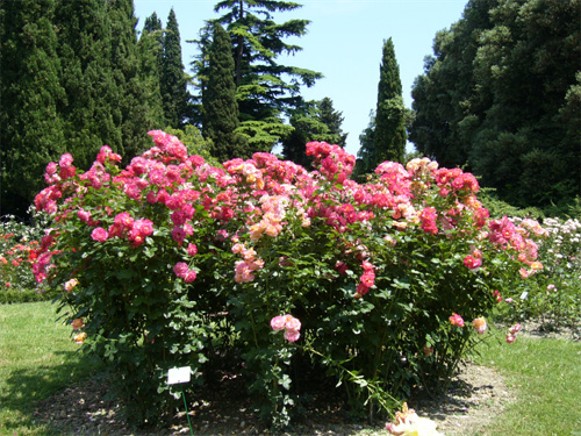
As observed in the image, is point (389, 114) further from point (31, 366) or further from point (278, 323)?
point (278, 323)

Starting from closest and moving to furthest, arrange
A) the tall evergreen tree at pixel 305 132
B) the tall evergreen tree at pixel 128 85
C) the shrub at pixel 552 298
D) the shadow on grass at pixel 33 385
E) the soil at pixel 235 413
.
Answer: the soil at pixel 235 413 → the shadow on grass at pixel 33 385 → the shrub at pixel 552 298 → the tall evergreen tree at pixel 128 85 → the tall evergreen tree at pixel 305 132

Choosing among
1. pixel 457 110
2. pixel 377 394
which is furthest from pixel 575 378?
pixel 457 110

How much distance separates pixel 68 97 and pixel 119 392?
39.7 ft

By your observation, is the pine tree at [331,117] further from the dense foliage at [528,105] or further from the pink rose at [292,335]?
the pink rose at [292,335]

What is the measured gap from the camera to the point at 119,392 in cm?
307

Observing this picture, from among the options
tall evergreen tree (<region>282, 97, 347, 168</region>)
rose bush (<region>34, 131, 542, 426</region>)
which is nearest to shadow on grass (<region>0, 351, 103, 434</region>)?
rose bush (<region>34, 131, 542, 426</region>)

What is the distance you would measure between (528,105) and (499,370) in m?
13.2

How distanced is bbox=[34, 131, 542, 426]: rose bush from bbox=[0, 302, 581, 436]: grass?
1.69 feet

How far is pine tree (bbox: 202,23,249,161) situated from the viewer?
2025 centimetres

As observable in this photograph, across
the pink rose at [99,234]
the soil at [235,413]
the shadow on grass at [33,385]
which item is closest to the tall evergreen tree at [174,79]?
the shadow on grass at [33,385]

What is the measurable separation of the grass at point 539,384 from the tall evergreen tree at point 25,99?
36.3ft

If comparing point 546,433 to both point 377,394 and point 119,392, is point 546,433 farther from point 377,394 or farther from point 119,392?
point 119,392

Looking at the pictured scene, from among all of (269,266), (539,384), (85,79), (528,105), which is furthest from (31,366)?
(528,105)

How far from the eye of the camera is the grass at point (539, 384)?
3143 mm
